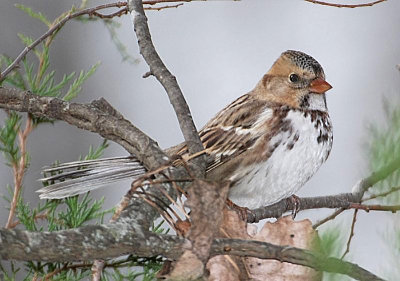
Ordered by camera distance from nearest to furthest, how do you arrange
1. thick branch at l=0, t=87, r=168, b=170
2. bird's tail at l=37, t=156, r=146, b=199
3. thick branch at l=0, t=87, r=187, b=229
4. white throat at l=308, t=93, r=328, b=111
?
thick branch at l=0, t=87, r=187, b=229, thick branch at l=0, t=87, r=168, b=170, bird's tail at l=37, t=156, r=146, b=199, white throat at l=308, t=93, r=328, b=111

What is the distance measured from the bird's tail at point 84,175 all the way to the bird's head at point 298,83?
60 centimetres

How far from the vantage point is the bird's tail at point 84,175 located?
198cm

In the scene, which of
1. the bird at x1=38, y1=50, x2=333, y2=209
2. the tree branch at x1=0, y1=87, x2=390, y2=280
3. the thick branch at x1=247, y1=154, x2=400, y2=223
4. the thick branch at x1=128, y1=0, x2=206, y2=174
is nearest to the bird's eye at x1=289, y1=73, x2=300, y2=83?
the bird at x1=38, y1=50, x2=333, y2=209

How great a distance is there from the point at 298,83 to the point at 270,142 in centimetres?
30

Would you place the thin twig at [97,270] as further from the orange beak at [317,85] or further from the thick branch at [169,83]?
the orange beak at [317,85]

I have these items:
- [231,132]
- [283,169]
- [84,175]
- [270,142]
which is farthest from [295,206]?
[84,175]

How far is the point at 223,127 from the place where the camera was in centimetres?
270

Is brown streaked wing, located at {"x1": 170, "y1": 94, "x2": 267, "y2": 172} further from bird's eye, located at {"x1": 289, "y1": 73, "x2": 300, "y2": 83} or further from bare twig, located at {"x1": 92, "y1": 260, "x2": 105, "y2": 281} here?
bare twig, located at {"x1": 92, "y1": 260, "x2": 105, "y2": 281}

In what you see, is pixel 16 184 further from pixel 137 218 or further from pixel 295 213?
pixel 295 213

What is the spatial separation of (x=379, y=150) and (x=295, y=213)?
1507 millimetres

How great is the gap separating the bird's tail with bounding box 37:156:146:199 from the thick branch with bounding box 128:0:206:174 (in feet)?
0.89

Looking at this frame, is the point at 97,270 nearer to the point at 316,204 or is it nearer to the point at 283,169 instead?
the point at 316,204

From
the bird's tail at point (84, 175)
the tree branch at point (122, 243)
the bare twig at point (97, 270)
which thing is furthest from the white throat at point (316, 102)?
the bare twig at point (97, 270)

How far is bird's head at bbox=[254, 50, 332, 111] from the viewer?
8.73 ft
